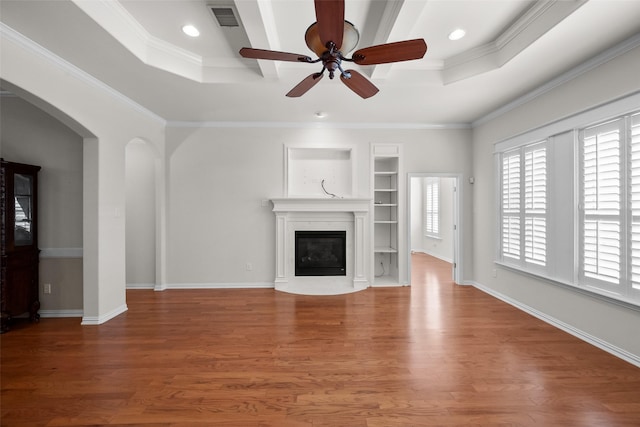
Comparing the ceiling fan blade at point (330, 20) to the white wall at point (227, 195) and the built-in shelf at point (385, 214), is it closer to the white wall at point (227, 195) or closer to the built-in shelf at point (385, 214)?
the white wall at point (227, 195)

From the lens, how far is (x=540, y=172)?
3.51 m

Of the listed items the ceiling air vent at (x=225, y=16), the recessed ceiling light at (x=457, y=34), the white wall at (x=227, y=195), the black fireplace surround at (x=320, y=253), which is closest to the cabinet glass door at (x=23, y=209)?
the white wall at (x=227, y=195)

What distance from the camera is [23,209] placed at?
329cm

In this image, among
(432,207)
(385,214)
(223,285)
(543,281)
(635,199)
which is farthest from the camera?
(432,207)

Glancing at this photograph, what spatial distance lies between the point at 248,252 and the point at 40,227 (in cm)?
265

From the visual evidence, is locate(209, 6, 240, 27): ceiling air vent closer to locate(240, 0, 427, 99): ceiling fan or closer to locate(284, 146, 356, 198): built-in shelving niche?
locate(240, 0, 427, 99): ceiling fan

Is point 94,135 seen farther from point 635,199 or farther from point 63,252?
point 635,199

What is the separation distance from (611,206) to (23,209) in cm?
622

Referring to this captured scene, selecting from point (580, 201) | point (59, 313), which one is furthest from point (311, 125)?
point (59, 313)

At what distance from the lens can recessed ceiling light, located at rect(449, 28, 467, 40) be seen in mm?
2721

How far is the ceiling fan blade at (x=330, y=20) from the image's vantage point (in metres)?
1.51

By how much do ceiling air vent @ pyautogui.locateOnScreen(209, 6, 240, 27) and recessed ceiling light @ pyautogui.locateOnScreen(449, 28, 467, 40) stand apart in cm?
205

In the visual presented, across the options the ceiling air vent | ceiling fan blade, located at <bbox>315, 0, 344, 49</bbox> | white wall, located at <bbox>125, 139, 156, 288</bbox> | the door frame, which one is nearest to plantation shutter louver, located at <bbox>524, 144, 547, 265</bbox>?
the door frame

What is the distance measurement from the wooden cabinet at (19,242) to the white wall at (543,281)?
20.0 ft
